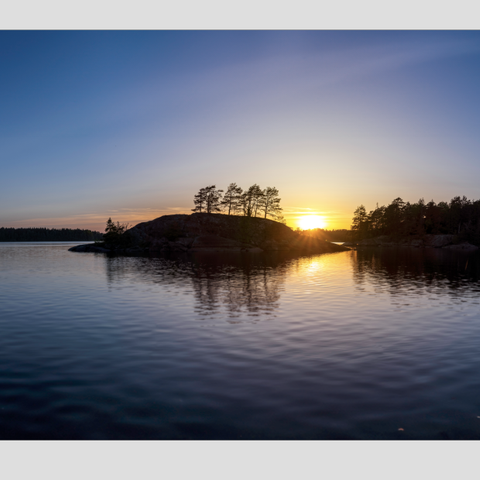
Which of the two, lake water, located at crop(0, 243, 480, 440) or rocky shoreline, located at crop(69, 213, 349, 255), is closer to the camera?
lake water, located at crop(0, 243, 480, 440)

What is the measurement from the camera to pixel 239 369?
11758 millimetres

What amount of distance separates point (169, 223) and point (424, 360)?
135160 millimetres

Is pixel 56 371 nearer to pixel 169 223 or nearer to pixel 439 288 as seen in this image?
pixel 439 288

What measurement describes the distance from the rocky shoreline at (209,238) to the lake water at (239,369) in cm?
9684

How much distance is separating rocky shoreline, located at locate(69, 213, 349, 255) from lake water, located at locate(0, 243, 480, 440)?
318ft

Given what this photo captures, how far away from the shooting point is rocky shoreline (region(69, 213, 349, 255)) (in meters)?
124

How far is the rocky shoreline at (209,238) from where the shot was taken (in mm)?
124438

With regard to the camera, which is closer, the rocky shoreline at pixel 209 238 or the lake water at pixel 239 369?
the lake water at pixel 239 369

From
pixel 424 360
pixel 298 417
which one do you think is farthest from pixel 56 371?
pixel 424 360

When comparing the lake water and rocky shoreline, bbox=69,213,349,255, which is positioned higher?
rocky shoreline, bbox=69,213,349,255

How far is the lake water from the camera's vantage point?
805cm

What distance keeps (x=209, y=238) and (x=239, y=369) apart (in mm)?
116168

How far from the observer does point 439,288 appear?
3266cm

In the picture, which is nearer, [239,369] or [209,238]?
[239,369]
